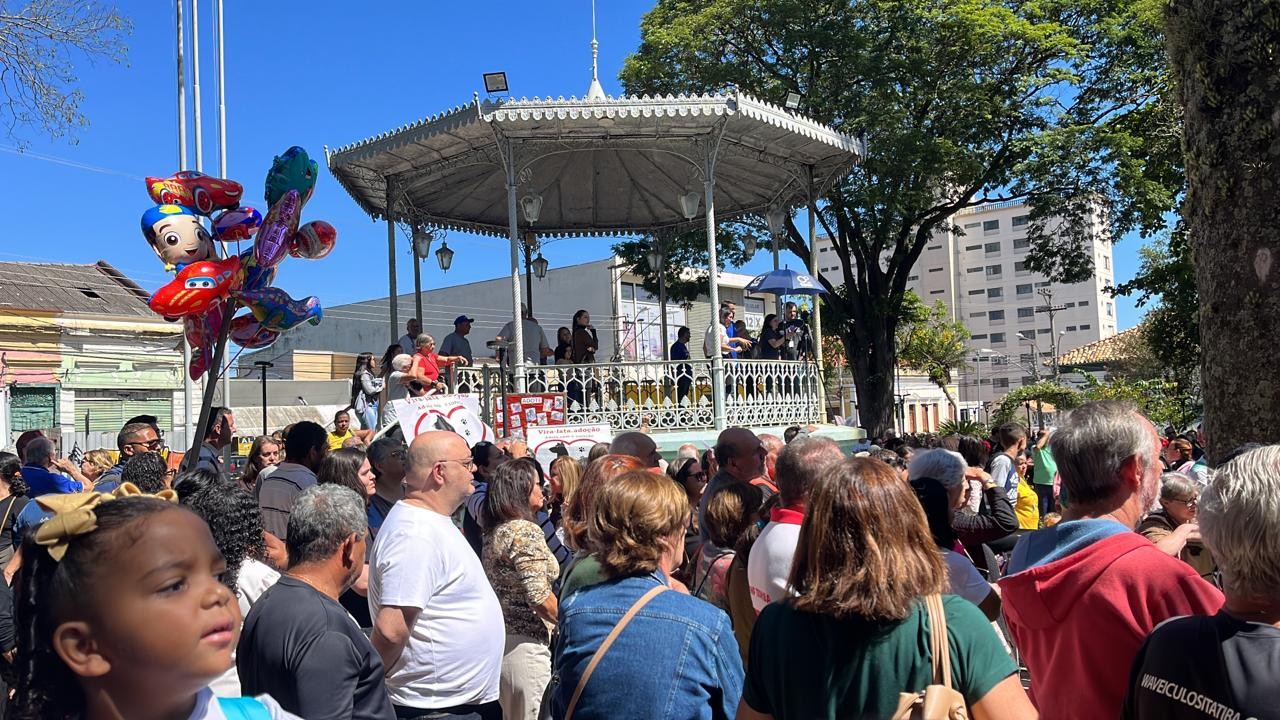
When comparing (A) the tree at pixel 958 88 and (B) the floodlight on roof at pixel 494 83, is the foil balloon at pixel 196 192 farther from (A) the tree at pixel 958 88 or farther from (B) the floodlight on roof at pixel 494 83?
(A) the tree at pixel 958 88

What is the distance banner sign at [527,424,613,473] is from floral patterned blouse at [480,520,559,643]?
5315 millimetres

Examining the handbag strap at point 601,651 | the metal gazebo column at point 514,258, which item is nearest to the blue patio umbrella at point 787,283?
the metal gazebo column at point 514,258

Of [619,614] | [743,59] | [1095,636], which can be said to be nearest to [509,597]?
[619,614]

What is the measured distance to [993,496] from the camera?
6.80m

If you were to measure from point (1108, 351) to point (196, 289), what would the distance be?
59515 mm

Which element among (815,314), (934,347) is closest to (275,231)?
(815,314)

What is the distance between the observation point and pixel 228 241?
8469mm

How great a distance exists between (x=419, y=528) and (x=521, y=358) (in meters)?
8.69

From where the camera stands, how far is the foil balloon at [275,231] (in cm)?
830

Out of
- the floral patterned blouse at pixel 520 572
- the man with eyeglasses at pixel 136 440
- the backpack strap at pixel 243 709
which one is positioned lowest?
the floral patterned blouse at pixel 520 572

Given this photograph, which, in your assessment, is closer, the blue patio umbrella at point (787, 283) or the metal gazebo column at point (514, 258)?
the metal gazebo column at point (514, 258)

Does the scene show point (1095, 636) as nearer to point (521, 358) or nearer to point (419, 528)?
point (419, 528)

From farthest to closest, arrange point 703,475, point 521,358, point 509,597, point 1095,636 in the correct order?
1. point 521,358
2. point 703,475
3. point 509,597
4. point 1095,636

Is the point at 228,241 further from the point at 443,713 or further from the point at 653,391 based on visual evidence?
the point at 653,391
